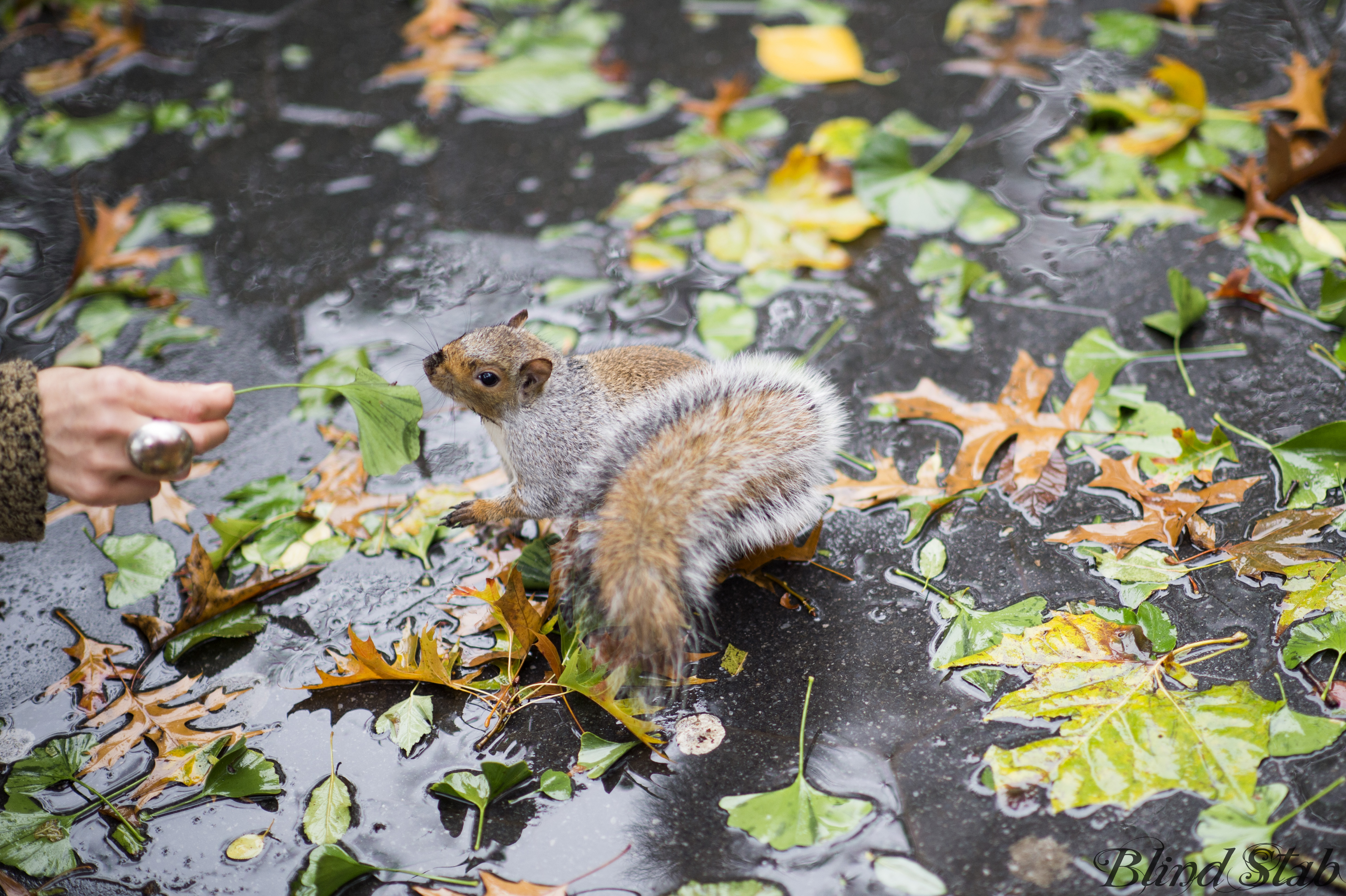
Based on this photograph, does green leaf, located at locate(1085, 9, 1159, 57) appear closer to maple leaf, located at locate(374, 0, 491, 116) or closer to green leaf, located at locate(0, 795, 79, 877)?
maple leaf, located at locate(374, 0, 491, 116)

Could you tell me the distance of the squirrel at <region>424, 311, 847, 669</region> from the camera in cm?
152

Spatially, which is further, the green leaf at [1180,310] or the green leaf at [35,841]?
the green leaf at [1180,310]

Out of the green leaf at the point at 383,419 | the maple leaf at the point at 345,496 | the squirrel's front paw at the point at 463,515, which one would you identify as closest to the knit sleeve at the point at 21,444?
the green leaf at the point at 383,419

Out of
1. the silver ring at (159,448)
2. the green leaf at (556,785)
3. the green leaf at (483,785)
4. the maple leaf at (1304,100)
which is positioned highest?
the maple leaf at (1304,100)

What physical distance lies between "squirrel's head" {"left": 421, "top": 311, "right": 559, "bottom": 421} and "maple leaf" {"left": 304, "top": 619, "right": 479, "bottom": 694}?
0.49m

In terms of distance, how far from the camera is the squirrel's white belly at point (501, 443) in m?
2.03

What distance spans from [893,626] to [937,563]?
7.2 inches

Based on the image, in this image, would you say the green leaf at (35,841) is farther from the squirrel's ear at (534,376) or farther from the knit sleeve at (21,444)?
the squirrel's ear at (534,376)

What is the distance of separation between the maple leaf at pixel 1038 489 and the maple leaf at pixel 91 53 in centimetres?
365


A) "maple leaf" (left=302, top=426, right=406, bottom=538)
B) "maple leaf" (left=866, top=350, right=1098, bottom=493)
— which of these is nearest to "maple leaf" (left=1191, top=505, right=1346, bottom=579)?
"maple leaf" (left=866, top=350, right=1098, bottom=493)

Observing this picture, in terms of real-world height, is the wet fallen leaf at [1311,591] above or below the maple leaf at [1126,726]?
above

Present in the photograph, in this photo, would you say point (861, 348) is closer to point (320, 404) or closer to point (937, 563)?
point (937, 563)

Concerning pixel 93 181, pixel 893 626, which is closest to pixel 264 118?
pixel 93 181

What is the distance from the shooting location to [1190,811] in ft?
4.68
